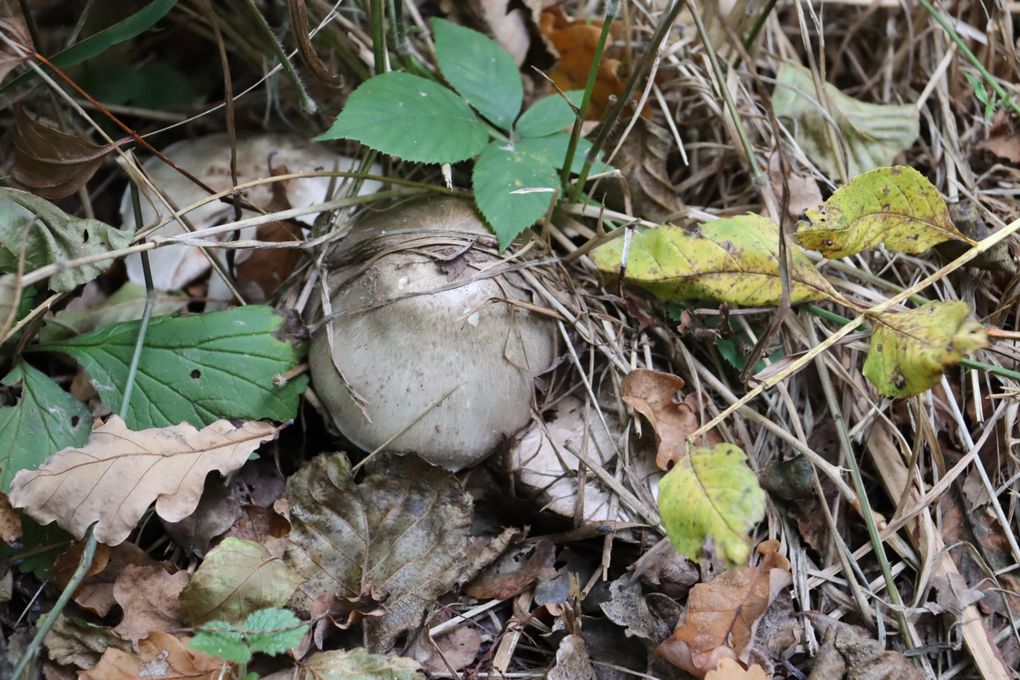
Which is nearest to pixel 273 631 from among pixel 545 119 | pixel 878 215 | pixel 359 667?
pixel 359 667

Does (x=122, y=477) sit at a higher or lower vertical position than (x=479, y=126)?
lower

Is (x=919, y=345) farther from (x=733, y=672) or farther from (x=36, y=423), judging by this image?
(x=36, y=423)

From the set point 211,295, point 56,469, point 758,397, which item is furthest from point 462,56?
point 56,469

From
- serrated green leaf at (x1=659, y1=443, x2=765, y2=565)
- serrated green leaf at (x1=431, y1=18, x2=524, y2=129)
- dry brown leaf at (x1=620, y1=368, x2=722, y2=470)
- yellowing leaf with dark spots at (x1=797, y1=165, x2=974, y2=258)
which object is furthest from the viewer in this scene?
serrated green leaf at (x1=431, y1=18, x2=524, y2=129)

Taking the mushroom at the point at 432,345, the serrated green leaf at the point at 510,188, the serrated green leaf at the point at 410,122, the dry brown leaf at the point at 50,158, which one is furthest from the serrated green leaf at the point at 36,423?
the serrated green leaf at the point at 510,188

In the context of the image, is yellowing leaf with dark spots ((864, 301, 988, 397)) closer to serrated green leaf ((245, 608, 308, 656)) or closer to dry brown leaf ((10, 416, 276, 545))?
serrated green leaf ((245, 608, 308, 656))

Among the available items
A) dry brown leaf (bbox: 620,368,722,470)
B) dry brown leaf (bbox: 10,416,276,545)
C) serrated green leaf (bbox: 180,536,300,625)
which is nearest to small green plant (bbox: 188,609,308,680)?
serrated green leaf (bbox: 180,536,300,625)
